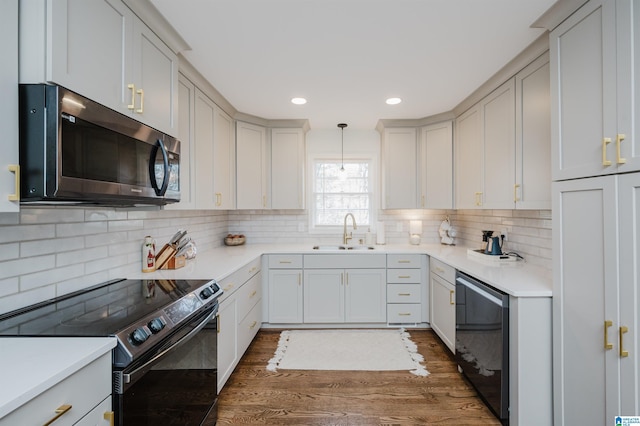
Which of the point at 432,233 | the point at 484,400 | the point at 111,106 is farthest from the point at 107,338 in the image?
the point at 432,233

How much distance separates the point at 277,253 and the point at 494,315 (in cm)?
214

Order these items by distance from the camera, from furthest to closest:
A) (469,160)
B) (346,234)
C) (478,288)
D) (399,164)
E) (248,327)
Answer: (346,234) → (399,164) → (469,160) → (248,327) → (478,288)

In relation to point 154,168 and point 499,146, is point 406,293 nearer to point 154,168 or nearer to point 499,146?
point 499,146

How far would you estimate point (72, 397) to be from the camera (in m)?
0.88

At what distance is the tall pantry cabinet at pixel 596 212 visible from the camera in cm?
125

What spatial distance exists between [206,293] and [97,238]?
733 millimetres

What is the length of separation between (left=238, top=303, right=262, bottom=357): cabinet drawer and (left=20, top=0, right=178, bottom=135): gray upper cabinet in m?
1.67

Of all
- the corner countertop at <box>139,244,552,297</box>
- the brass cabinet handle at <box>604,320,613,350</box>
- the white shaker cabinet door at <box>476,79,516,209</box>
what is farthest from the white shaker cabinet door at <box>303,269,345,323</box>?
the brass cabinet handle at <box>604,320,613,350</box>

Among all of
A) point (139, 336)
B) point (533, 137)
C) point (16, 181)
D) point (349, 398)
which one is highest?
point (533, 137)

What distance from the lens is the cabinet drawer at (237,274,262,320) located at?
257cm

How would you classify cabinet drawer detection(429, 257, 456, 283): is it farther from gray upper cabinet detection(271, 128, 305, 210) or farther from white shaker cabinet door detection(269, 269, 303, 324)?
gray upper cabinet detection(271, 128, 305, 210)

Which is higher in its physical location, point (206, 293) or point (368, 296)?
point (206, 293)

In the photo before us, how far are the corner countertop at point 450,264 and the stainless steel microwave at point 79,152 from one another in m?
0.78

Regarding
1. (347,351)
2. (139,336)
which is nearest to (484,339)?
(347,351)
